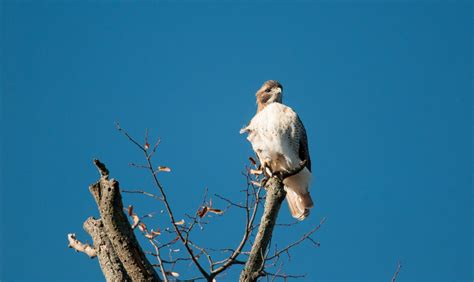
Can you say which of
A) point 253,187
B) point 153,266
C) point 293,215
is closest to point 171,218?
point 153,266

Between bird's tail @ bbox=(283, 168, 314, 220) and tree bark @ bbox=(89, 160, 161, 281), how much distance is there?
332 cm

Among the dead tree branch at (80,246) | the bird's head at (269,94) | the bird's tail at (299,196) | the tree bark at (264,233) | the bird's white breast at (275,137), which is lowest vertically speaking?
the tree bark at (264,233)

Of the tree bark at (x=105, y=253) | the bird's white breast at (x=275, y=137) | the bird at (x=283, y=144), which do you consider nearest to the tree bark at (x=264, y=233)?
the tree bark at (x=105, y=253)

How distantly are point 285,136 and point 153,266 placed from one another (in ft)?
9.30

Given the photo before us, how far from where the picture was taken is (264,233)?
4680mm

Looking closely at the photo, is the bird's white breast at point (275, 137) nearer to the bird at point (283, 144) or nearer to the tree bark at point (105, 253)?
the bird at point (283, 144)

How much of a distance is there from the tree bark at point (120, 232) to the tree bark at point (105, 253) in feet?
0.32

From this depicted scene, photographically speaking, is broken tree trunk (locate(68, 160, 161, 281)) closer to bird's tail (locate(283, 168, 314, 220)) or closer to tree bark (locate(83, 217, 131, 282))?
tree bark (locate(83, 217, 131, 282))

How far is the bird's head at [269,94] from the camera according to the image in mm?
7820

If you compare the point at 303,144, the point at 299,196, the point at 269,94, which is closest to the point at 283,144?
the point at 303,144

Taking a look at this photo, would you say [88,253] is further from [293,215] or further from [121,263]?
[293,215]

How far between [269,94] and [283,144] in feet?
3.94

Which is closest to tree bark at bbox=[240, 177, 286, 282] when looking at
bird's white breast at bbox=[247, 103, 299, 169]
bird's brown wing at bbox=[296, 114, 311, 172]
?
bird's white breast at bbox=[247, 103, 299, 169]

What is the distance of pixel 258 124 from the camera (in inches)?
275
